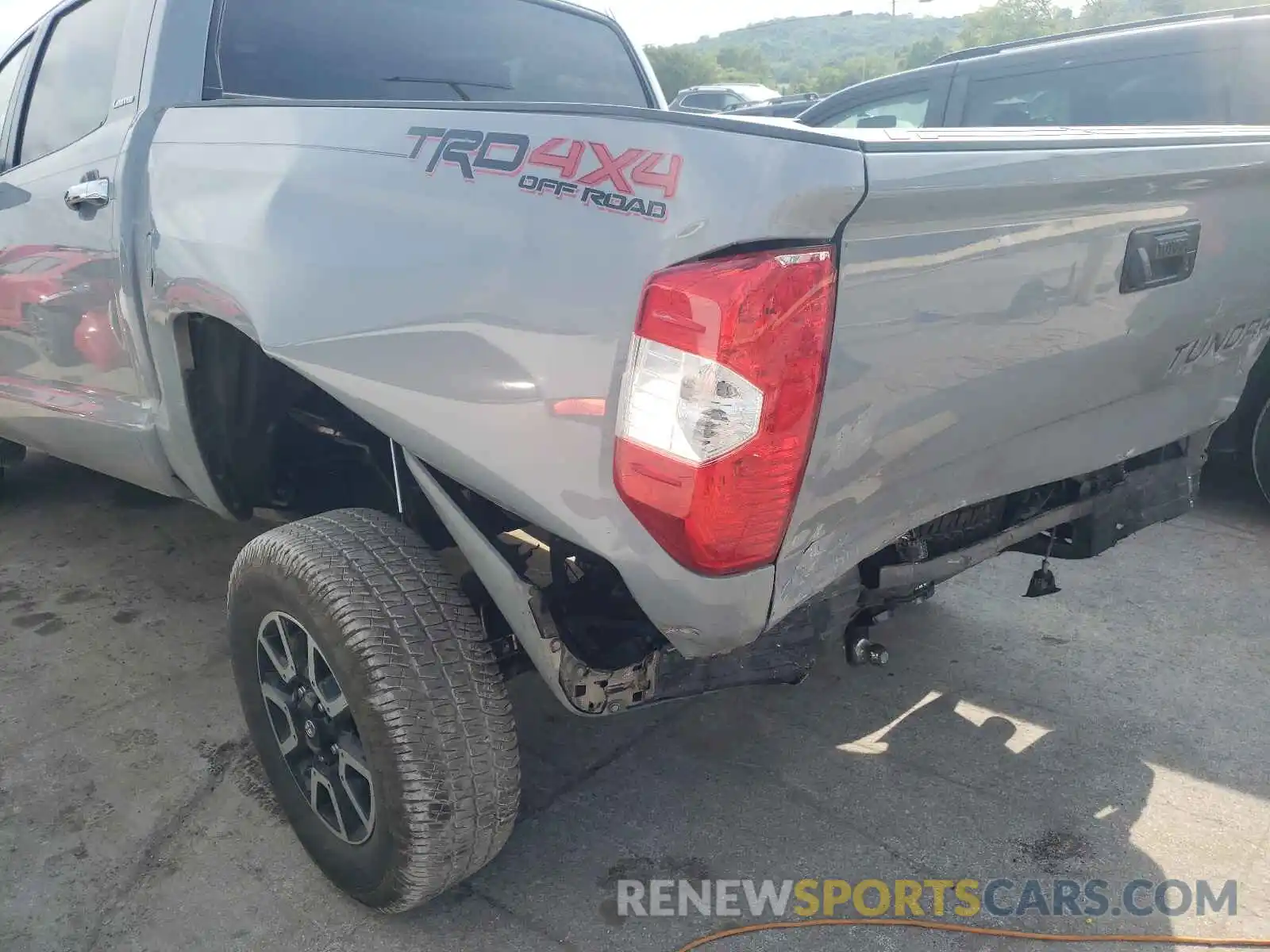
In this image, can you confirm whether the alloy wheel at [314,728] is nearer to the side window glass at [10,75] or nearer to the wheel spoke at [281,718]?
the wheel spoke at [281,718]

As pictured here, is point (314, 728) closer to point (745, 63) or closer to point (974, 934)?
point (974, 934)

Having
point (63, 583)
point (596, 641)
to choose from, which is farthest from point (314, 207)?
point (63, 583)

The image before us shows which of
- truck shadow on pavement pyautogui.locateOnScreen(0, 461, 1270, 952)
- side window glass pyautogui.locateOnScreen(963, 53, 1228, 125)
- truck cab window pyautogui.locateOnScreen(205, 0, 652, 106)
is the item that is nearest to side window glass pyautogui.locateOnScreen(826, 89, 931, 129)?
side window glass pyautogui.locateOnScreen(963, 53, 1228, 125)

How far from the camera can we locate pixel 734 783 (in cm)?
250

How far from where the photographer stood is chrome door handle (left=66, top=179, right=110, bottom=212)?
259cm

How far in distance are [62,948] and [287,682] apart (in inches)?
26.0

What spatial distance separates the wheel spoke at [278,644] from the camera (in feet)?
6.80

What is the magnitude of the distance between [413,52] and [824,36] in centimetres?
12925

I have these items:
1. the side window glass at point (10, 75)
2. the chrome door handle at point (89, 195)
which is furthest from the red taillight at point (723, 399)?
the side window glass at point (10, 75)

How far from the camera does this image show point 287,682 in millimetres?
2146

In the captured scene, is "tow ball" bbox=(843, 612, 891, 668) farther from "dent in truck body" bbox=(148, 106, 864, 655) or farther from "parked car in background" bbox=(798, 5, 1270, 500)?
"parked car in background" bbox=(798, 5, 1270, 500)

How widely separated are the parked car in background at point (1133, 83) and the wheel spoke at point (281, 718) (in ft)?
8.80

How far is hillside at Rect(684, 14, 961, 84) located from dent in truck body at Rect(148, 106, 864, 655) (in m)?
87.4

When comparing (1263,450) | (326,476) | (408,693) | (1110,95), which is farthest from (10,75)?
(1263,450)
